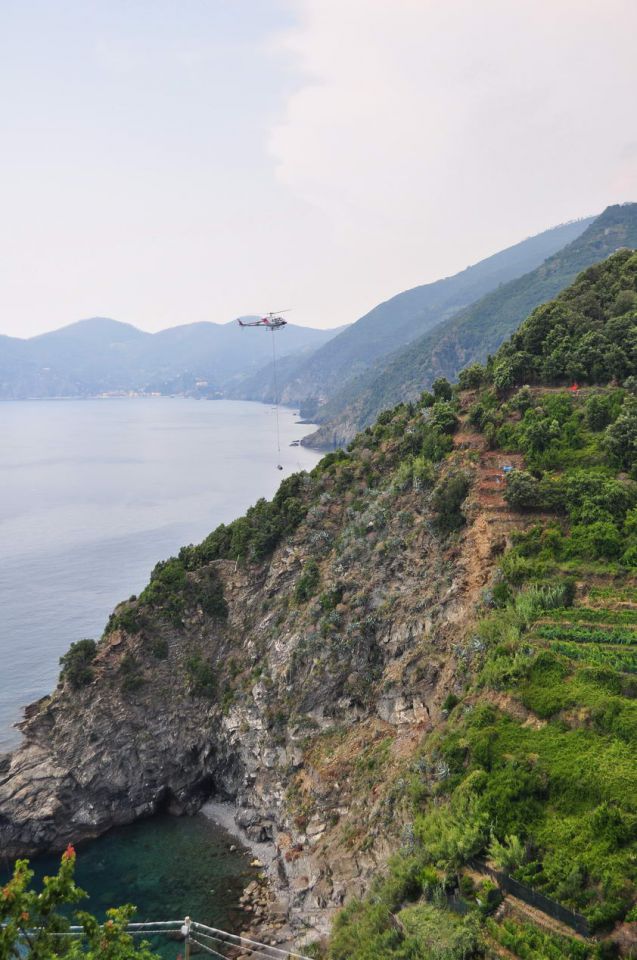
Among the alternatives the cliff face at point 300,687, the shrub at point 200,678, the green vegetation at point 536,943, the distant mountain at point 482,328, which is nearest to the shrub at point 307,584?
the cliff face at point 300,687

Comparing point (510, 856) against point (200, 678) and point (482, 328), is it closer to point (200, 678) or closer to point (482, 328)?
point (200, 678)

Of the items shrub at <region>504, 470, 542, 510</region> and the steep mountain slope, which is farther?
shrub at <region>504, 470, 542, 510</region>

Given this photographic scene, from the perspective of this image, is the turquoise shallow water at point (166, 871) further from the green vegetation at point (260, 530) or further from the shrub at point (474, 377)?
the shrub at point (474, 377)

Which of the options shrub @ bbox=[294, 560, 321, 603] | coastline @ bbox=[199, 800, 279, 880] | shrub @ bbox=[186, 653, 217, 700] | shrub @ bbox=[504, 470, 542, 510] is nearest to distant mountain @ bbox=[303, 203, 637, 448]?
shrub @ bbox=[294, 560, 321, 603]

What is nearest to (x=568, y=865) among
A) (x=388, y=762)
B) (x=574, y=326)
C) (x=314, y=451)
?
(x=388, y=762)

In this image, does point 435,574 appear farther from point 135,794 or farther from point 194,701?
point 135,794

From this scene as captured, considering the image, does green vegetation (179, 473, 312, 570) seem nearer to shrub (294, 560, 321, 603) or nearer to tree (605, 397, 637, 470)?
shrub (294, 560, 321, 603)

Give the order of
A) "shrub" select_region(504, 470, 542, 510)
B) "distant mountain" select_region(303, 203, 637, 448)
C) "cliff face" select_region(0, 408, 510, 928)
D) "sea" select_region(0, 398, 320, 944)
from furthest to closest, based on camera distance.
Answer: "distant mountain" select_region(303, 203, 637, 448)
"sea" select_region(0, 398, 320, 944)
"shrub" select_region(504, 470, 542, 510)
"cliff face" select_region(0, 408, 510, 928)

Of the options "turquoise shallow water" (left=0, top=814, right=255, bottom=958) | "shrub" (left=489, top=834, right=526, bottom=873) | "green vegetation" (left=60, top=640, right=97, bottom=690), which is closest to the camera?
"shrub" (left=489, top=834, right=526, bottom=873)
